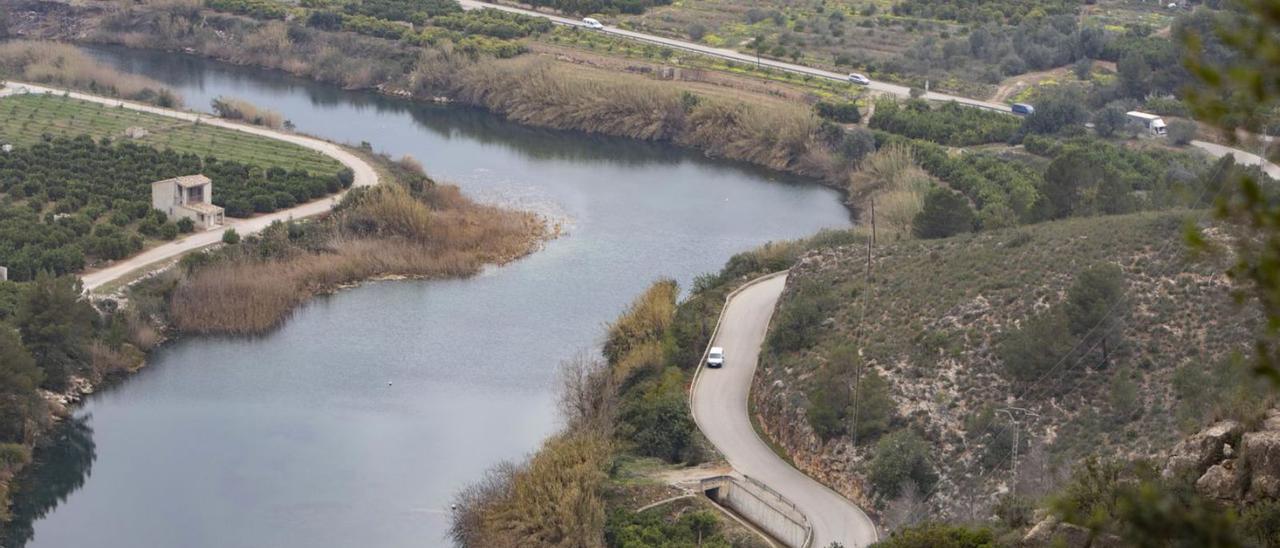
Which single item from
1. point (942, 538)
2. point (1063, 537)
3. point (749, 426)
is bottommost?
point (749, 426)

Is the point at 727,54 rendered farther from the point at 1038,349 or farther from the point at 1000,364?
the point at 1038,349

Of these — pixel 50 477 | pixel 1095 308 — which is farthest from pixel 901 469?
pixel 50 477

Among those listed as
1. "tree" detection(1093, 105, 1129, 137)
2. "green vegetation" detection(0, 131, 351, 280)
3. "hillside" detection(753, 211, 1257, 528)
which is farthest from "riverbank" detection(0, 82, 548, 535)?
"tree" detection(1093, 105, 1129, 137)

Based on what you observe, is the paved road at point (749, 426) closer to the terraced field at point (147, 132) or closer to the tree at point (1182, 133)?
the terraced field at point (147, 132)

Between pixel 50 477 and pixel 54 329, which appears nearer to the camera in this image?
pixel 50 477

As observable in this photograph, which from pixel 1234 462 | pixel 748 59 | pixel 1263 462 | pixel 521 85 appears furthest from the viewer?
pixel 748 59

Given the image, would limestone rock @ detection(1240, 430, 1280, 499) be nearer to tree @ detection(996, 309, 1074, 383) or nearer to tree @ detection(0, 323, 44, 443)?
tree @ detection(996, 309, 1074, 383)
